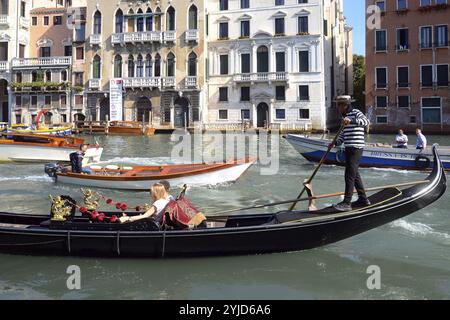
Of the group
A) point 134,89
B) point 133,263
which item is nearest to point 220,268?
point 133,263

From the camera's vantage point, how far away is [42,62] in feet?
93.2

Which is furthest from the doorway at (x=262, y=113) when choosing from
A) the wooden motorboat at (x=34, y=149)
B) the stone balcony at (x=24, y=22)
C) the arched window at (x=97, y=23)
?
the stone balcony at (x=24, y=22)

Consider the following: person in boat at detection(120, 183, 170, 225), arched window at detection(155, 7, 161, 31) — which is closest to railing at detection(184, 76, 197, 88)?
arched window at detection(155, 7, 161, 31)

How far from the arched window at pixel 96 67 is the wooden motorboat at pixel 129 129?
165 inches

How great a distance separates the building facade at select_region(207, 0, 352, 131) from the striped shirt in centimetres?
2047

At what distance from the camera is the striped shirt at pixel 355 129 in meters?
4.26

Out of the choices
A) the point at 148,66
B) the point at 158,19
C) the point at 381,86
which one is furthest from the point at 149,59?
the point at 381,86

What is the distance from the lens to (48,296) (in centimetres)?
386

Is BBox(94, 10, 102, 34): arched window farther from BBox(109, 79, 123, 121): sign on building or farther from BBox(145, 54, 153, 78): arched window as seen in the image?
BBox(109, 79, 123, 121): sign on building

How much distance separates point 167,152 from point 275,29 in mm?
12649

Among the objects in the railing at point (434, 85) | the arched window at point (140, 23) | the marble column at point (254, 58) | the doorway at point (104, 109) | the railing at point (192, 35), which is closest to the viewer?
the railing at point (434, 85)

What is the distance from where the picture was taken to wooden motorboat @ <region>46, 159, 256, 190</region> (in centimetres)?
874

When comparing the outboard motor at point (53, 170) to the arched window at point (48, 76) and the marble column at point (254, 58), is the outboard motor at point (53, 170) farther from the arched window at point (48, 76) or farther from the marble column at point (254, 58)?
the arched window at point (48, 76)
